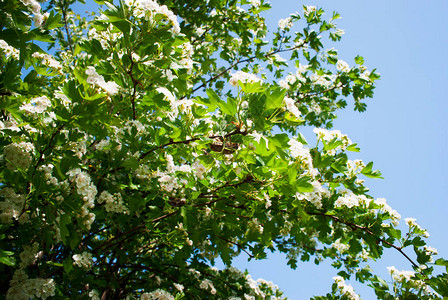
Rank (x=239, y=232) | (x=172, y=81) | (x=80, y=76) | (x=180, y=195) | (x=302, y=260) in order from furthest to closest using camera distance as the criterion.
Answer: (x=302, y=260), (x=239, y=232), (x=180, y=195), (x=172, y=81), (x=80, y=76)

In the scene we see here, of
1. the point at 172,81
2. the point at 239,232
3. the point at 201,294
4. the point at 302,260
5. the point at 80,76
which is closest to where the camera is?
the point at 80,76

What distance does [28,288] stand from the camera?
7.96 ft

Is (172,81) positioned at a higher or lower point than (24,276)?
higher

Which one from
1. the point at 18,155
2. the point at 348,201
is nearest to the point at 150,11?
the point at 18,155

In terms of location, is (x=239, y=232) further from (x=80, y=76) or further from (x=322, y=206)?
(x=80, y=76)

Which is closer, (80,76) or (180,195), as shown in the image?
(80,76)

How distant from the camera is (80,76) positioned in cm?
185

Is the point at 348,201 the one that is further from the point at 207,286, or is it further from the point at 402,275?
the point at 207,286

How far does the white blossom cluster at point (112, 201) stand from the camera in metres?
2.65

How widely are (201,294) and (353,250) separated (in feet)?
7.27

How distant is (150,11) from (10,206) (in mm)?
1749

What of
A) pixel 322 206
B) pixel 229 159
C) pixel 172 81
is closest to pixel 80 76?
pixel 172 81

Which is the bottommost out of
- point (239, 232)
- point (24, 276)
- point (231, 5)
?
point (24, 276)

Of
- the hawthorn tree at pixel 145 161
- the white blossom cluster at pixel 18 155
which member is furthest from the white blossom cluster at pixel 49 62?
the white blossom cluster at pixel 18 155
